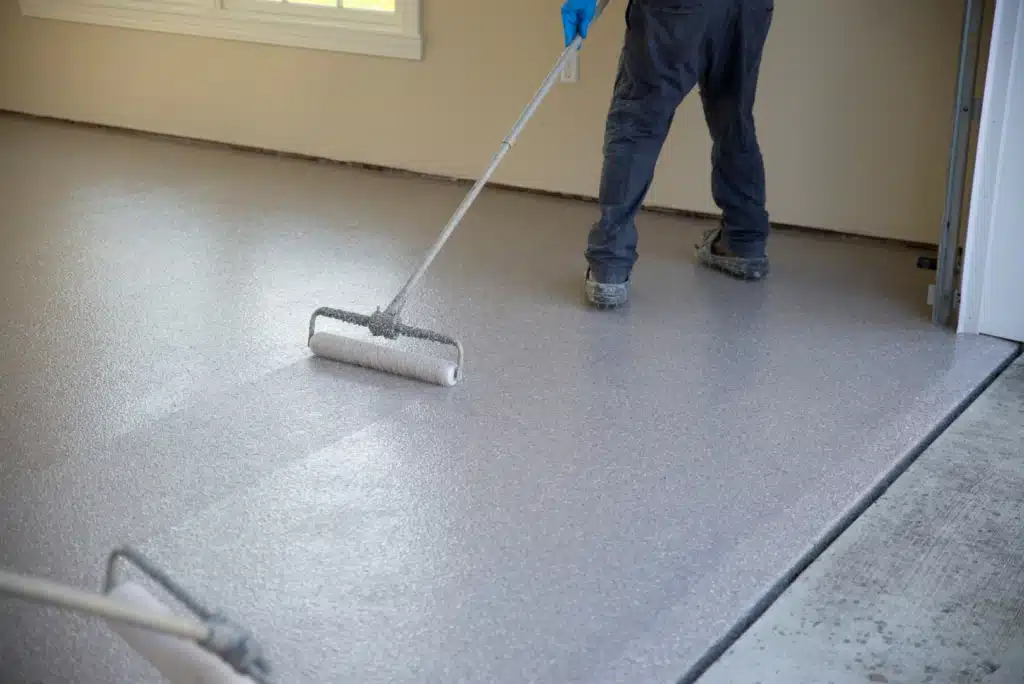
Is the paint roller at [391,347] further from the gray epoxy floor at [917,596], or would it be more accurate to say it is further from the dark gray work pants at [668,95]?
the gray epoxy floor at [917,596]

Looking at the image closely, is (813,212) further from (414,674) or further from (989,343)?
(414,674)

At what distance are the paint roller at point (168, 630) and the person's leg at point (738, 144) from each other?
2160 millimetres

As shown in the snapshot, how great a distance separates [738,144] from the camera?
10.8 ft

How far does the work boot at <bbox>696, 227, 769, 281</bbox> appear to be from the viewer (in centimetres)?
342

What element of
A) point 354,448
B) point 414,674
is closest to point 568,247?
point 354,448

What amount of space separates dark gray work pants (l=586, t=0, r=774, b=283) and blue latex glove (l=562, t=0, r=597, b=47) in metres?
0.10

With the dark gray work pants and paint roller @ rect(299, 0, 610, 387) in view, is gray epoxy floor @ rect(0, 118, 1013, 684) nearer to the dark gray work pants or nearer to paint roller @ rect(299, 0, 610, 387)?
paint roller @ rect(299, 0, 610, 387)

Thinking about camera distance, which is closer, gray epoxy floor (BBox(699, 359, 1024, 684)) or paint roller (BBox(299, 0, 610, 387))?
gray epoxy floor (BBox(699, 359, 1024, 684))

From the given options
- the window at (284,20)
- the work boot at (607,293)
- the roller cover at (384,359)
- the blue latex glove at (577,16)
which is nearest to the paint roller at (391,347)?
the roller cover at (384,359)

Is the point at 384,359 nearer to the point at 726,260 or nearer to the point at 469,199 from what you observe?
the point at 469,199

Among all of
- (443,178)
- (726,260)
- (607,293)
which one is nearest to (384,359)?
(607,293)

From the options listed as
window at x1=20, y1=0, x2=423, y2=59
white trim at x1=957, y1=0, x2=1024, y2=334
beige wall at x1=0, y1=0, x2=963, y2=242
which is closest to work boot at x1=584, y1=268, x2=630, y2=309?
white trim at x1=957, y1=0, x2=1024, y2=334

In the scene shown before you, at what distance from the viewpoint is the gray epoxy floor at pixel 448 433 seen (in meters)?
1.80

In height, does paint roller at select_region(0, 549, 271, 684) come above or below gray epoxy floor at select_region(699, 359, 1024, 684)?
above
